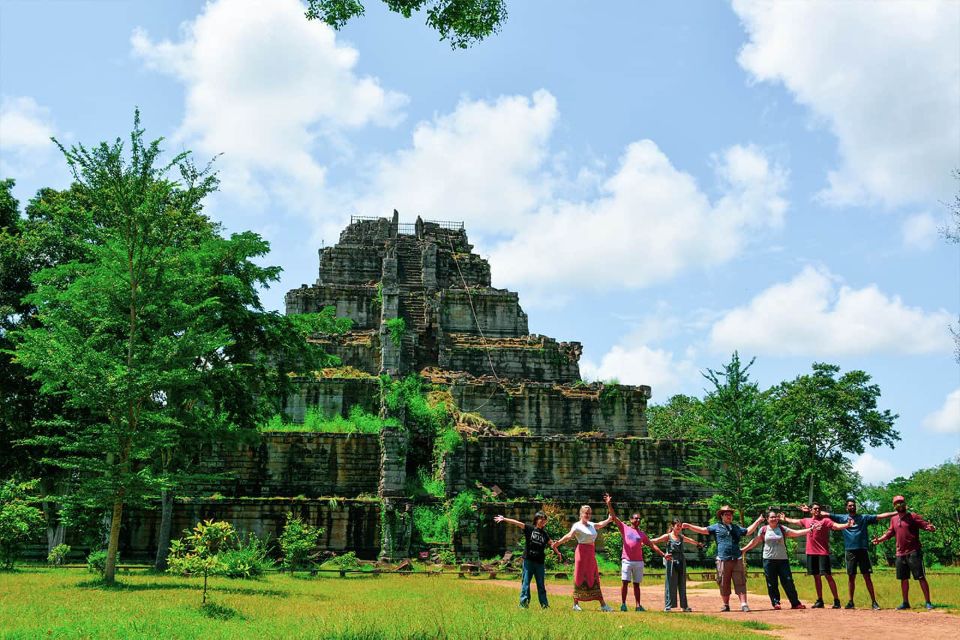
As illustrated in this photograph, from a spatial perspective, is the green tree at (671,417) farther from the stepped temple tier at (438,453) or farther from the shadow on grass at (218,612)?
the shadow on grass at (218,612)

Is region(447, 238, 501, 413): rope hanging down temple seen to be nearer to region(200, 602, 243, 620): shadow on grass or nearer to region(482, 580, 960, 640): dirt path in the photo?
region(482, 580, 960, 640): dirt path

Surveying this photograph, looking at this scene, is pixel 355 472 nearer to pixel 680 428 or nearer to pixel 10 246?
pixel 10 246

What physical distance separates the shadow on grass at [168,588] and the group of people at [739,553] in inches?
239

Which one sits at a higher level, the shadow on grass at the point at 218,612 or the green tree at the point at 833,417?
the green tree at the point at 833,417

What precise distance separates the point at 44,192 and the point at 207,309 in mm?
→ 15847

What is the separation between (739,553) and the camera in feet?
41.0

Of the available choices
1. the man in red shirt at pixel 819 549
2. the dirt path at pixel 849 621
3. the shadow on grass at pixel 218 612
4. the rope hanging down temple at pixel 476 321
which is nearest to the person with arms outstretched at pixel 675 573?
the dirt path at pixel 849 621

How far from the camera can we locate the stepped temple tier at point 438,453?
2620 centimetres

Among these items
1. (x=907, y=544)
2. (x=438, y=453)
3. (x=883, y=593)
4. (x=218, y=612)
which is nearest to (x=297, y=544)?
(x=438, y=453)

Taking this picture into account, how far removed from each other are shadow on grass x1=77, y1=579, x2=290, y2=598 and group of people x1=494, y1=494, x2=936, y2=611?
239 inches

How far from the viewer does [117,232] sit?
17.9 metres

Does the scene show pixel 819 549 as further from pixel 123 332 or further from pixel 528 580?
pixel 123 332

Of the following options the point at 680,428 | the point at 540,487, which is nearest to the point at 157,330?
the point at 540,487

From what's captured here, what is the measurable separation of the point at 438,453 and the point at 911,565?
19703 millimetres
